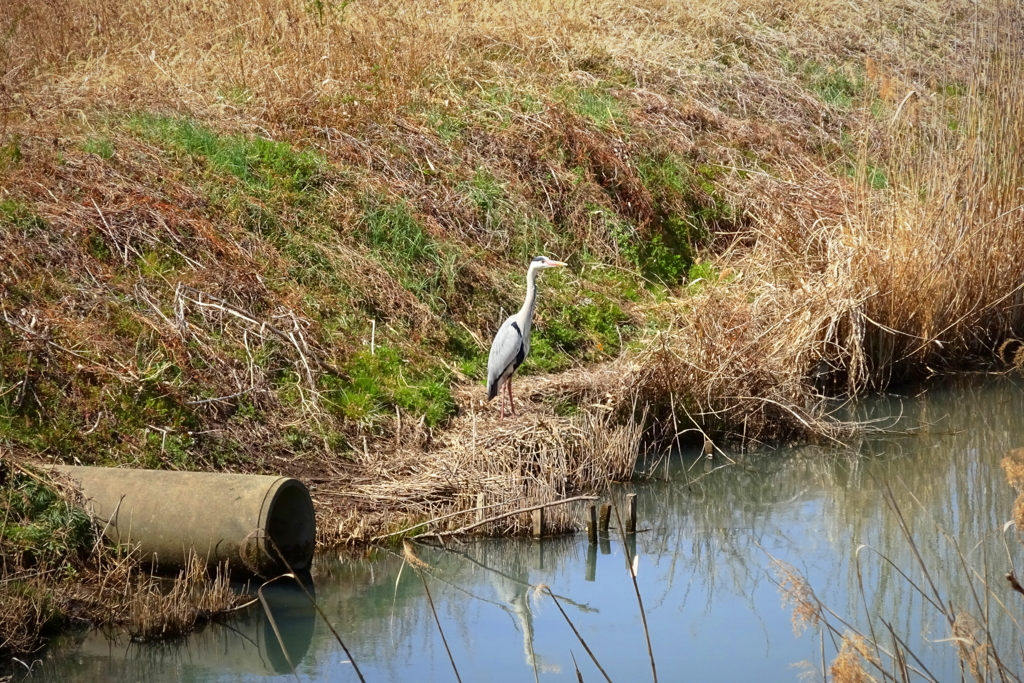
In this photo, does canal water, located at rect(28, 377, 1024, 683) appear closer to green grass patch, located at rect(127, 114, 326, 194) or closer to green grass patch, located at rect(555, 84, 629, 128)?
green grass patch, located at rect(127, 114, 326, 194)

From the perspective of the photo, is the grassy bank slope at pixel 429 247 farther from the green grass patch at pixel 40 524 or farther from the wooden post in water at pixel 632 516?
the green grass patch at pixel 40 524

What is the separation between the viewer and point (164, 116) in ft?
34.3

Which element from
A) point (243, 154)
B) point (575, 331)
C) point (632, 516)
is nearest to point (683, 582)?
point (632, 516)

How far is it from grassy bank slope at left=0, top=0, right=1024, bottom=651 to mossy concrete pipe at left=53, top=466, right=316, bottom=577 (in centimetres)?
73

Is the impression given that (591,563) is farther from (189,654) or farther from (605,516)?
(189,654)

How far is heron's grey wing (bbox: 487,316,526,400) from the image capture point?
25.1ft

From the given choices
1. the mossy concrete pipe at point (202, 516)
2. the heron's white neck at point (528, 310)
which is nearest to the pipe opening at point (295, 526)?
Result: the mossy concrete pipe at point (202, 516)

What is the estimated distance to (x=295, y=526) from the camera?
5641mm

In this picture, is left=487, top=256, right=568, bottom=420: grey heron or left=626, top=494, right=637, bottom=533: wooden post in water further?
left=487, top=256, right=568, bottom=420: grey heron

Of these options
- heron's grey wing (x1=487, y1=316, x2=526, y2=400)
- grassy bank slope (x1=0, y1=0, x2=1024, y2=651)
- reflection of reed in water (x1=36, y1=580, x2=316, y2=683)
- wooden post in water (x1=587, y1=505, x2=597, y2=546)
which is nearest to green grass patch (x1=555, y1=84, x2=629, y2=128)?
grassy bank slope (x1=0, y1=0, x2=1024, y2=651)

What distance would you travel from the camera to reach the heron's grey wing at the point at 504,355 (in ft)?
25.1

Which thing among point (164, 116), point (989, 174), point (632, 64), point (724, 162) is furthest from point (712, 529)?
point (632, 64)

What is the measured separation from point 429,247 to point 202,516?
15.7 feet

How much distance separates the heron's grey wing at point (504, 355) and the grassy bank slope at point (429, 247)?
0.32 metres
